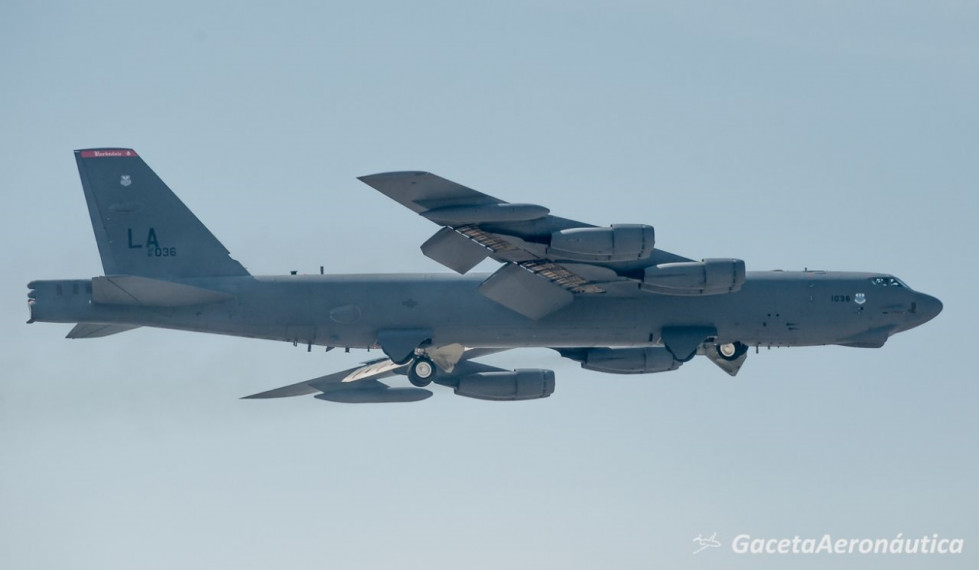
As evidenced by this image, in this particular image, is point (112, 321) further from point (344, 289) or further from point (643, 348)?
point (643, 348)

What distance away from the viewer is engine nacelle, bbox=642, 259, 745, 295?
38781 millimetres

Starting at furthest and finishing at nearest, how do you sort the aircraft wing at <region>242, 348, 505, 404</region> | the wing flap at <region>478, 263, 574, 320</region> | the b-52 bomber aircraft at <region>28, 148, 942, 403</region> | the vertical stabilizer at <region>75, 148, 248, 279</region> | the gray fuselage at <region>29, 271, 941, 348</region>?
1. the aircraft wing at <region>242, 348, 505, 404</region>
2. the vertical stabilizer at <region>75, 148, 248, 279</region>
3. the gray fuselage at <region>29, 271, 941, 348</region>
4. the wing flap at <region>478, 263, 574, 320</region>
5. the b-52 bomber aircraft at <region>28, 148, 942, 403</region>

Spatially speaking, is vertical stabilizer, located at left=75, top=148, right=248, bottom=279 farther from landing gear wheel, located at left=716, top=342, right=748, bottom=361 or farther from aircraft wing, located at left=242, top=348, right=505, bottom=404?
landing gear wheel, located at left=716, top=342, right=748, bottom=361

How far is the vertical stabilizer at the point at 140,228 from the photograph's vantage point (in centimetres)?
4094

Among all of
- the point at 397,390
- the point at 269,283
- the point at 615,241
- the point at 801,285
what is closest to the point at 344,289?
the point at 269,283

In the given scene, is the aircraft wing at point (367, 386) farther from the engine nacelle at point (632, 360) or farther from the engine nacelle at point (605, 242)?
the engine nacelle at point (605, 242)

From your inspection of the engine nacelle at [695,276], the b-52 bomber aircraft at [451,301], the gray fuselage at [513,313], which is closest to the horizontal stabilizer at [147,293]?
the b-52 bomber aircraft at [451,301]

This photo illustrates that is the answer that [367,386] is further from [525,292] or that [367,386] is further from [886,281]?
[886,281]

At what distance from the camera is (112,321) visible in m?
39.9

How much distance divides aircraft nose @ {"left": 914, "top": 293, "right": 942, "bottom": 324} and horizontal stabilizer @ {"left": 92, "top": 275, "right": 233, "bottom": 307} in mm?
18933

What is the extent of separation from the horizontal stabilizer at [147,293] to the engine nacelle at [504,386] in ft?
23.7

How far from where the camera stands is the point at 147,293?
3962cm

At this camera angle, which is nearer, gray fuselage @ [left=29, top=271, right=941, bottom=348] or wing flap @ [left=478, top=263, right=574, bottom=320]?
wing flap @ [left=478, top=263, right=574, bottom=320]

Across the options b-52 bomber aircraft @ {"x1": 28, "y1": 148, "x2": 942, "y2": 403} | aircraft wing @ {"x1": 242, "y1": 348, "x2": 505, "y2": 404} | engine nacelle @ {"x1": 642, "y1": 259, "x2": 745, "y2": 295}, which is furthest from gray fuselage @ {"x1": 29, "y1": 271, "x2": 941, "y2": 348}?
aircraft wing @ {"x1": 242, "y1": 348, "x2": 505, "y2": 404}
